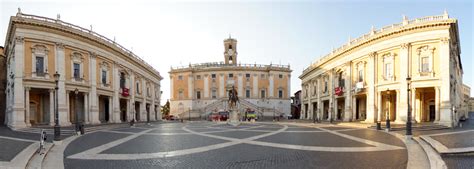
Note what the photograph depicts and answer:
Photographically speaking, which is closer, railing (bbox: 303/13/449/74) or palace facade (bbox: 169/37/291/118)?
railing (bbox: 303/13/449/74)

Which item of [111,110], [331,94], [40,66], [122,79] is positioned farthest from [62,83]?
[331,94]

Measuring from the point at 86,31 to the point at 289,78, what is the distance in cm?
5067

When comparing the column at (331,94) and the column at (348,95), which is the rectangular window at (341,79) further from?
the column at (348,95)

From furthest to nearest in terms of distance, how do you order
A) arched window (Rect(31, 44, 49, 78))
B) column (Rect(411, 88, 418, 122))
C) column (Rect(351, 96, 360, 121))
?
column (Rect(351, 96, 360, 121)) < column (Rect(411, 88, 418, 122)) < arched window (Rect(31, 44, 49, 78))

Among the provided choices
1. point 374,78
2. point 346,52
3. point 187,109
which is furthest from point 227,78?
point 374,78

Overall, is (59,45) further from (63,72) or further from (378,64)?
(378,64)

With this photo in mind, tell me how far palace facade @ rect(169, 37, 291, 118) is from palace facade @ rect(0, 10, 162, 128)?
1141 inches

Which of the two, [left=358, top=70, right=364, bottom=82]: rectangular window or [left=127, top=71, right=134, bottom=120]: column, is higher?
[left=358, top=70, right=364, bottom=82]: rectangular window

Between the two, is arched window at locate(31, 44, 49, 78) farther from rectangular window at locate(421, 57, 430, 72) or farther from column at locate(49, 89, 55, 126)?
rectangular window at locate(421, 57, 430, 72)

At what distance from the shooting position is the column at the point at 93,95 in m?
31.6

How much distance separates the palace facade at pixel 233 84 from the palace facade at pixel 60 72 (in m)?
29.0

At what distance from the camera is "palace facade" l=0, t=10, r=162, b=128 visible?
25625 mm

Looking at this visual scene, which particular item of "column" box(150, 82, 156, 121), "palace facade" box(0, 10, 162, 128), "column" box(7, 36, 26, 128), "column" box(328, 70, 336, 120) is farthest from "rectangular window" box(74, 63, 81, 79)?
"column" box(328, 70, 336, 120)

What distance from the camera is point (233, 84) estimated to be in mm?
67562
